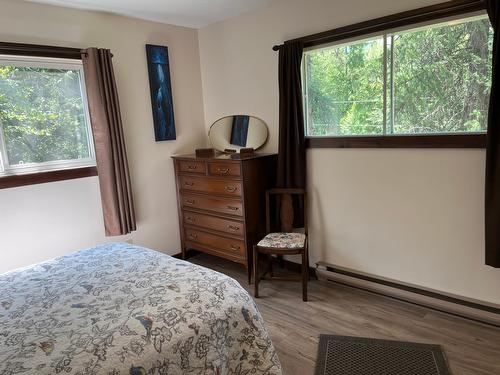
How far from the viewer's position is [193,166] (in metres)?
3.41

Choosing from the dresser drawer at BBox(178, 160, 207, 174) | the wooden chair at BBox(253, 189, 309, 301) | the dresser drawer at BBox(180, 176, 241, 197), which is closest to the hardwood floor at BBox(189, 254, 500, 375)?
the wooden chair at BBox(253, 189, 309, 301)

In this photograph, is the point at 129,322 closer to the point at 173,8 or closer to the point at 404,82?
the point at 404,82

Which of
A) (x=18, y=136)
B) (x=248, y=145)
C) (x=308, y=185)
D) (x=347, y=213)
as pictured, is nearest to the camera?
(x=18, y=136)

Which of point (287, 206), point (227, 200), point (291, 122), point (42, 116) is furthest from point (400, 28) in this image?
point (42, 116)

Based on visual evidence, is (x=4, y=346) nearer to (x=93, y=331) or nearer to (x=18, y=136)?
(x=93, y=331)

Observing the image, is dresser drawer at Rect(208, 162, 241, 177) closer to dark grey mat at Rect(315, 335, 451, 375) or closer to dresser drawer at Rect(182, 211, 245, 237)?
dresser drawer at Rect(182, 211, 245, 237)

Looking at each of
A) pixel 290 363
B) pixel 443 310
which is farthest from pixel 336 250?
pixel 290 363

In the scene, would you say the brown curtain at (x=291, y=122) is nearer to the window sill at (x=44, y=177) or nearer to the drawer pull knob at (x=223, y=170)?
the drawer pull knob at (x=223, y=170)

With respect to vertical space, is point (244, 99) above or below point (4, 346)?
above

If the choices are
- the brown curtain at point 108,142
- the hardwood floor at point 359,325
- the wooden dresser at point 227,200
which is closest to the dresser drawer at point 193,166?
the wooden dresser at point 227,200

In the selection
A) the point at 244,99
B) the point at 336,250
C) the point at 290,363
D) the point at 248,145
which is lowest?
the point at 290,363

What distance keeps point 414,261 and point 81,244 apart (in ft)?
8.92

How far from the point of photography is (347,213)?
293cm

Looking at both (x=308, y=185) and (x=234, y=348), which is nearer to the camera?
(x=234, y=348)
